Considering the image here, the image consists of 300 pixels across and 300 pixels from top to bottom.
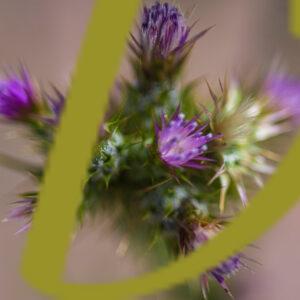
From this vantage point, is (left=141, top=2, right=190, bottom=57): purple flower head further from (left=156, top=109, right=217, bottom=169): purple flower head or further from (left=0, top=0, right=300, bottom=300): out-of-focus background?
(left=0, top=0, right=300, bottom=300): out-of-focus background

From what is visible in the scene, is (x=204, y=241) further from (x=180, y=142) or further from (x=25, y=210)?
(x=25, y=210)

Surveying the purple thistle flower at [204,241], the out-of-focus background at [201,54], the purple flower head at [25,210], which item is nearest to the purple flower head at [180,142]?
the purple thistle flower at [204,241]

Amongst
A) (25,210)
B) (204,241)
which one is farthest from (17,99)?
(204,241)

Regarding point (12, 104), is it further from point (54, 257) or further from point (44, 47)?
point (44, 47)

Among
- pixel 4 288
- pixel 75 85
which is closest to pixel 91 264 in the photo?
pixel 4 288

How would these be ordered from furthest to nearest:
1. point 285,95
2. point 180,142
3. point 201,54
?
point 201,54 → point 285,95 → point 180,142

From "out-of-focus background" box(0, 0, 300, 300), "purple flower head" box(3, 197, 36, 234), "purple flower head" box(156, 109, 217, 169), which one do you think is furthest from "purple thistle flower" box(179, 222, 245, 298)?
"out-of-focus background" box(0, 0, 300, 300)
